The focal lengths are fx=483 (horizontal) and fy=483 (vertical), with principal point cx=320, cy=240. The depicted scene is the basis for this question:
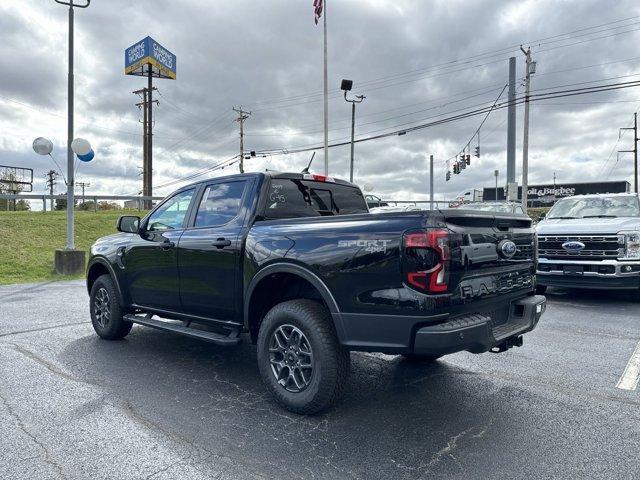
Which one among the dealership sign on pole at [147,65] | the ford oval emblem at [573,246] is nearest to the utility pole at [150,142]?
the dealership sign on pole at [147,65]

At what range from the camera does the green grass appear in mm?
12422

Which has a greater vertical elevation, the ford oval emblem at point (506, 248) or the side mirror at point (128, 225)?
the side mirror at point (128, 225)

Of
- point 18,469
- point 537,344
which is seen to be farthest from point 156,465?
point 537,344

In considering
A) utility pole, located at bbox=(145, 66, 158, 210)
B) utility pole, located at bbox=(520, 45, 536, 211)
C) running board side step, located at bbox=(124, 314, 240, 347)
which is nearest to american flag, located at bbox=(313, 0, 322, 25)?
utility pole, located at bbox=(520, 45, 536, 211)

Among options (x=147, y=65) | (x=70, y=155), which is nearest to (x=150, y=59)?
(x=147, y=65)

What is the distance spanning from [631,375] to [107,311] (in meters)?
5.63

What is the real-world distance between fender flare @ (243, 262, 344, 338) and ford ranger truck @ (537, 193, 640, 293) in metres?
6.11

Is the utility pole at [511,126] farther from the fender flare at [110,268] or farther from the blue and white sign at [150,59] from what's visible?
the blue and white sign at [150,59]

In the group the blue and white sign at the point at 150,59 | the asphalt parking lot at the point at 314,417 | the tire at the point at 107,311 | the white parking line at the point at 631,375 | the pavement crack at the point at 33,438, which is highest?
the blue and white sign at the point at 150,59

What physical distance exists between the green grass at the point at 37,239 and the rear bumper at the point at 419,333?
1081 cm

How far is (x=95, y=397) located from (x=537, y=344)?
A: 466 centimetres

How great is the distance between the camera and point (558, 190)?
48406 mm

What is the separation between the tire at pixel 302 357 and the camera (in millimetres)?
3428

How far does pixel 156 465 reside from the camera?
9.38 ft
